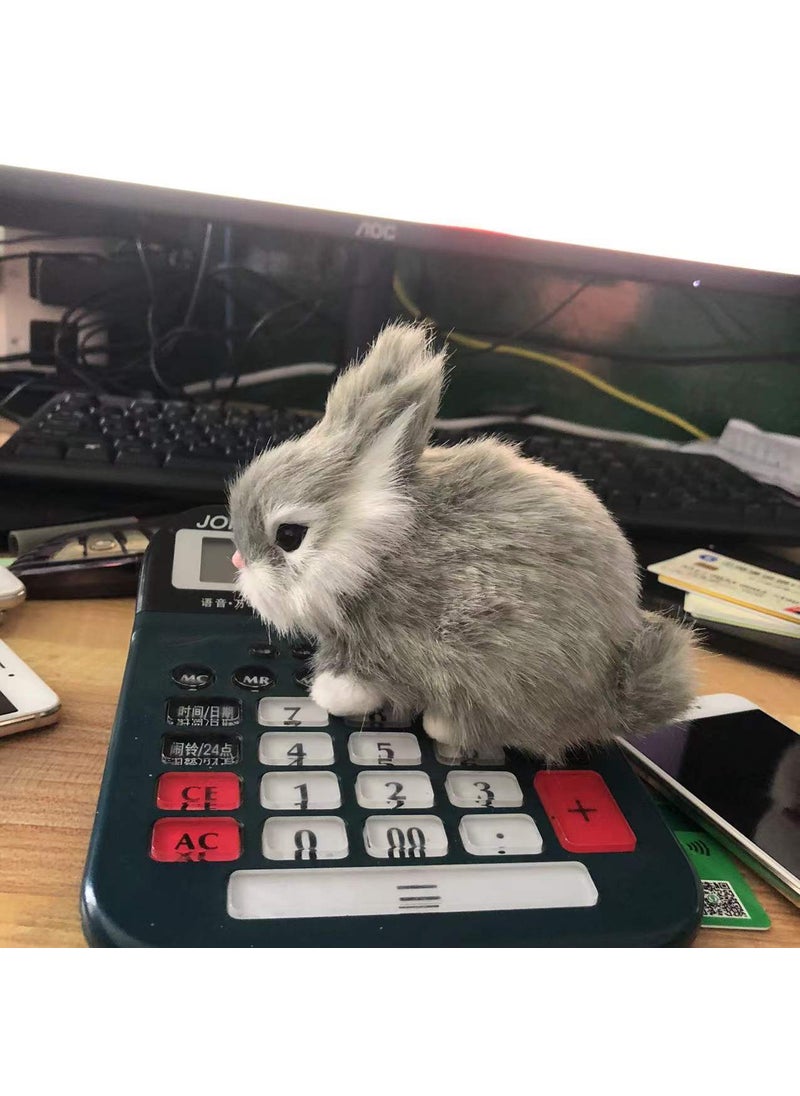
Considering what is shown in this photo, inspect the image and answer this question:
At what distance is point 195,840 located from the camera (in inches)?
9.9

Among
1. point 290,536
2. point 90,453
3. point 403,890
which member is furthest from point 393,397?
point 90,453

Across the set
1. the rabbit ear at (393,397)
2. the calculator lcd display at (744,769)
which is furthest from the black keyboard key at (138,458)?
the calculator lcd display at (744,769)

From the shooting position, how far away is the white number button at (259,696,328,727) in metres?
0.31

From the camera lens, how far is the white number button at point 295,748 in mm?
291

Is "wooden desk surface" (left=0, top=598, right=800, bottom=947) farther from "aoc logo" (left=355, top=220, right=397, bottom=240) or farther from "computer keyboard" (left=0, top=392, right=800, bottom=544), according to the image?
"aoc logo" (left=355, top=220, right=397, bottom=240)

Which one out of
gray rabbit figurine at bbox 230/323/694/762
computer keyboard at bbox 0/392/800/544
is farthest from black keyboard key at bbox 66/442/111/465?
gray rabbit figurine at bbox 230/323/694/762

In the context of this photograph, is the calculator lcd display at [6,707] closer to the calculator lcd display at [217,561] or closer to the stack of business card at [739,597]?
the calculator lcd display at [217,561]

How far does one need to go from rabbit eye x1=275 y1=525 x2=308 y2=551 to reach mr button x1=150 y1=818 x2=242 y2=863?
3.9 inches

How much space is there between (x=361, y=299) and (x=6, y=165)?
0.27 m

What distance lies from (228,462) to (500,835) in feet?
1.02

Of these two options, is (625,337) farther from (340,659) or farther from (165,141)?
(340,659)

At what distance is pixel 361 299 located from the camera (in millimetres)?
645

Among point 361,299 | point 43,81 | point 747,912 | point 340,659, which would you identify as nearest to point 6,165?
point 43,81

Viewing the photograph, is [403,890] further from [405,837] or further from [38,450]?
[38,450]
